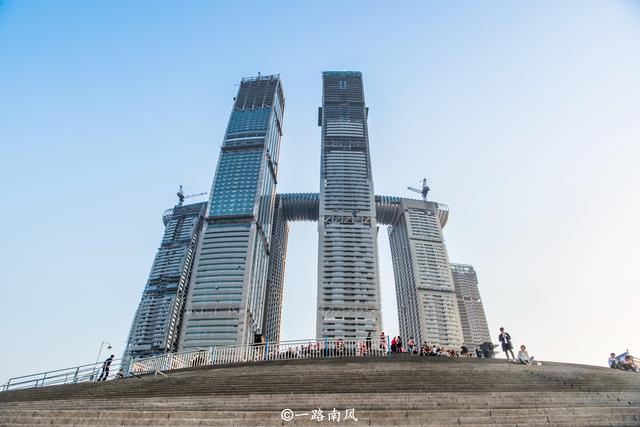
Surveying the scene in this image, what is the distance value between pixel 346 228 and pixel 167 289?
77.5 m

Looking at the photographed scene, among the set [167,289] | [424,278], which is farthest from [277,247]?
[424,278]

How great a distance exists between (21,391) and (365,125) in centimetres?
15626

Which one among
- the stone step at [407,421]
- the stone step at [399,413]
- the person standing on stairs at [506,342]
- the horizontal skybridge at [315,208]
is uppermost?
the horizontal skybridge at [315,208]

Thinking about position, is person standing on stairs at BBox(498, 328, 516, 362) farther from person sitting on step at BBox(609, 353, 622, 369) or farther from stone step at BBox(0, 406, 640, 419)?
stone step at BBox(0, 406, 640, 419)

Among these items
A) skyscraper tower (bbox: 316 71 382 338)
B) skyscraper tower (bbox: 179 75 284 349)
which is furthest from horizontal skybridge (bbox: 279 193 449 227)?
skyscraper tower (bbox: 316 71 382 338)

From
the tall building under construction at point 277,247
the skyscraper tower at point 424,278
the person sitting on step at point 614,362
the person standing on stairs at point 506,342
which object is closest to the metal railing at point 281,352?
the person standing on stairs at point 506,342

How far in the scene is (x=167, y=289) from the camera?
503 ft

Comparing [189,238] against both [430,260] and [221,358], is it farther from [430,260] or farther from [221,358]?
[221,358]

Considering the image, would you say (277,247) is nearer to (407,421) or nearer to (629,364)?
(629,364)

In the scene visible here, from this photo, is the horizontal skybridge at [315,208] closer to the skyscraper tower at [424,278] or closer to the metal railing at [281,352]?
the skyscraper tower at [424,278]

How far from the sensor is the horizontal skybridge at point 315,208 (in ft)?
499

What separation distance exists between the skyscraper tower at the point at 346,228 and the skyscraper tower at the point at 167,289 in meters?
60.5

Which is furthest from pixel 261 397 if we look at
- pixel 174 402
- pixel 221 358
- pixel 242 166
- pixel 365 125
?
pixel 365 125

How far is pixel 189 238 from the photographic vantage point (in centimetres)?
16188
